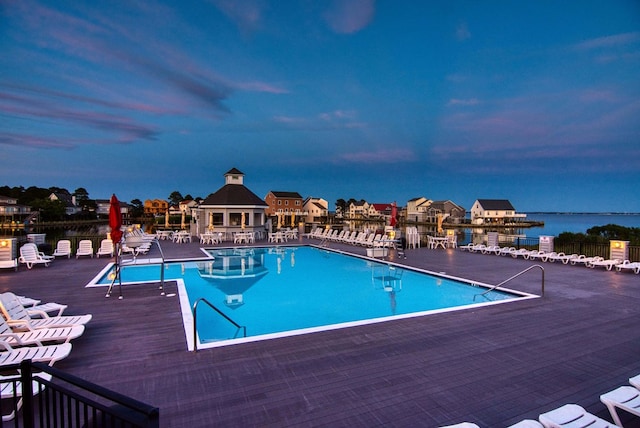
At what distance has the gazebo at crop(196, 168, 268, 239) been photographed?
2242 centimetres

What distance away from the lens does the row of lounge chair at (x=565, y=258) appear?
1139 centimetres

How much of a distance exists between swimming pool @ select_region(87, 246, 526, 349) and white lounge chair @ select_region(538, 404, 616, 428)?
3434mm

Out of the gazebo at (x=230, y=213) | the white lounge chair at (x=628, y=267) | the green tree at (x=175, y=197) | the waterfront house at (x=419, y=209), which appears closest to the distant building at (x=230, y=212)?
the gazebo at (x=230, y=213)

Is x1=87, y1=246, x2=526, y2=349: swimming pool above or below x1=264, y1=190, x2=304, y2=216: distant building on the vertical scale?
below

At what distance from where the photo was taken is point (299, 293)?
10266mm

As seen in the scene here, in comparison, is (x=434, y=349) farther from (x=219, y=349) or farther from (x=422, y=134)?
(x=422, y=134)

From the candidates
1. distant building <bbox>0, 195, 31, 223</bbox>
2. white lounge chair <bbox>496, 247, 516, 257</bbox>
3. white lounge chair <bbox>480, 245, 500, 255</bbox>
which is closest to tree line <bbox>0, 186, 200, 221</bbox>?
distant building <bbox>0, 195, 31, 223</bbox>

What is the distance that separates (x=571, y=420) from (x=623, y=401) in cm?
73

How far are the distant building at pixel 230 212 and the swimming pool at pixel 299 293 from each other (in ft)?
Result: 23.2

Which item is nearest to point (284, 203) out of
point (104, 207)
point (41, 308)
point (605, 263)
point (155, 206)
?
point (155, 206)

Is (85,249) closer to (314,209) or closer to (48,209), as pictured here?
(48,209)

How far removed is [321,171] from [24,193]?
202ft

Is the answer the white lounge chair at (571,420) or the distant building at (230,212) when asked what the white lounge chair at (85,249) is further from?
the white lounge chair at (571,420)

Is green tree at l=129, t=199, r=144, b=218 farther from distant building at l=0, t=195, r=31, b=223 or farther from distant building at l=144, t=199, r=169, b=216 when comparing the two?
distant building at l=0, t=195, r=31, b=223
